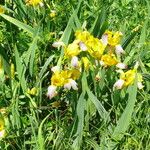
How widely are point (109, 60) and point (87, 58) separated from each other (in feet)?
0.34

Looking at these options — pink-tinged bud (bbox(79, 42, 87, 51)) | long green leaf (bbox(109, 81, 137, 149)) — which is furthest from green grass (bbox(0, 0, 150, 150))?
pink-tinged bud (bbox(79, 42, 87, 51))

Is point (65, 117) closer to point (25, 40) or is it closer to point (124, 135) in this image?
point (124, 135)

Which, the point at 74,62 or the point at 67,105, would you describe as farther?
the point at 67,105

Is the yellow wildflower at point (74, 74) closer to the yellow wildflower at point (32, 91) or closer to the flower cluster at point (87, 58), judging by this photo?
A: the flower cluster at point (87, 58)

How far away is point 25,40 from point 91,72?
2.02 ft

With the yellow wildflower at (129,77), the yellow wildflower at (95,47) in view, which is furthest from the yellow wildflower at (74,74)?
the yellow wildflower at (129,77)

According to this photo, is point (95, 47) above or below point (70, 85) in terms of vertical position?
above

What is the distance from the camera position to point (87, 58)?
193 centimetres

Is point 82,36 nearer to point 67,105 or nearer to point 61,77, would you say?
point 61,77

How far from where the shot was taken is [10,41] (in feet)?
8.14

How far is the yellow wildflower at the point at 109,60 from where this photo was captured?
6.24 ft

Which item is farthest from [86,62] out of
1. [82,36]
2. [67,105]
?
[67,105]

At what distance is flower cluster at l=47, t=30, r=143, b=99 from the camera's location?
183 cm

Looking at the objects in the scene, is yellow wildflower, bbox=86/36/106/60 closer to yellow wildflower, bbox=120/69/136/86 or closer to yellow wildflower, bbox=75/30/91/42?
yellow wildflower, bbox=75/30/91/42
